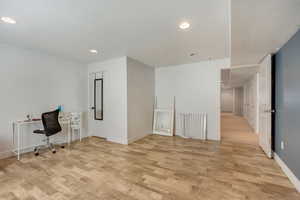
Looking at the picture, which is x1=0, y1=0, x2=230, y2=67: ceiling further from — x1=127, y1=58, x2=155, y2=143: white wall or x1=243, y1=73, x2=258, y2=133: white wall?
x1=243, y1=73, x2=258, y2=133: white wall

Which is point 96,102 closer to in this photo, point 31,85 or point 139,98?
point 139,98

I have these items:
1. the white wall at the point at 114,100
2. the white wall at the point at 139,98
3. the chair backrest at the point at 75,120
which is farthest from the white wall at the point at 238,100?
the chair backrest at the point at 75,120

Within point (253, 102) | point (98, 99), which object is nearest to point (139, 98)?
point (98, 99)

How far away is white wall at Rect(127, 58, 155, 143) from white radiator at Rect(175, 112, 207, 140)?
41.0 inches

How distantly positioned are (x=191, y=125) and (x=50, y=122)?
3999 mm

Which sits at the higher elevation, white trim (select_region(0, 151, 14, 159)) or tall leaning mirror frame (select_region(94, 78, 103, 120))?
tall leaning mirror frame (select_region(94, 78, 103, 120))

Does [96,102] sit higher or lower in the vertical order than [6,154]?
higher

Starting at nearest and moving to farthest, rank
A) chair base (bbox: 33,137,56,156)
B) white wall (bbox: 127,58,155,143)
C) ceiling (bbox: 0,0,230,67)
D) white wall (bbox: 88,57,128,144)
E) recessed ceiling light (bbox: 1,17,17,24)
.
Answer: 1. ceiling (bbox: 0,0,230,67)
2. recessed ceiling light (bbox: 1,17,17,24)
3. chair base (bbox: 33,137,56,156)
4. white wall (bbox: 88,57,128,144)
5. white wall (bbox: 127,58,155,143)

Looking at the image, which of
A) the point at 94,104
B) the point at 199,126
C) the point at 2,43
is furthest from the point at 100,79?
the point at 199,126

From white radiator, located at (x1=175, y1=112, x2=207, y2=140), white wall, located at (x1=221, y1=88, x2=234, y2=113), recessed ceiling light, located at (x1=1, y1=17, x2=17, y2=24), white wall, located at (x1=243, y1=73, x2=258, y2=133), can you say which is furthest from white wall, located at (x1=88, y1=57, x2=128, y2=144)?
white wall, located at (x1=221, y1=88, x2=234, y2=113)

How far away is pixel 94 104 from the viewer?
452 centimetres

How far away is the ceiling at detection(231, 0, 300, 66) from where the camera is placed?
4.51ft

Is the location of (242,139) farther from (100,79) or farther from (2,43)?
(2,43)

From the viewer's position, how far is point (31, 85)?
3.30m
